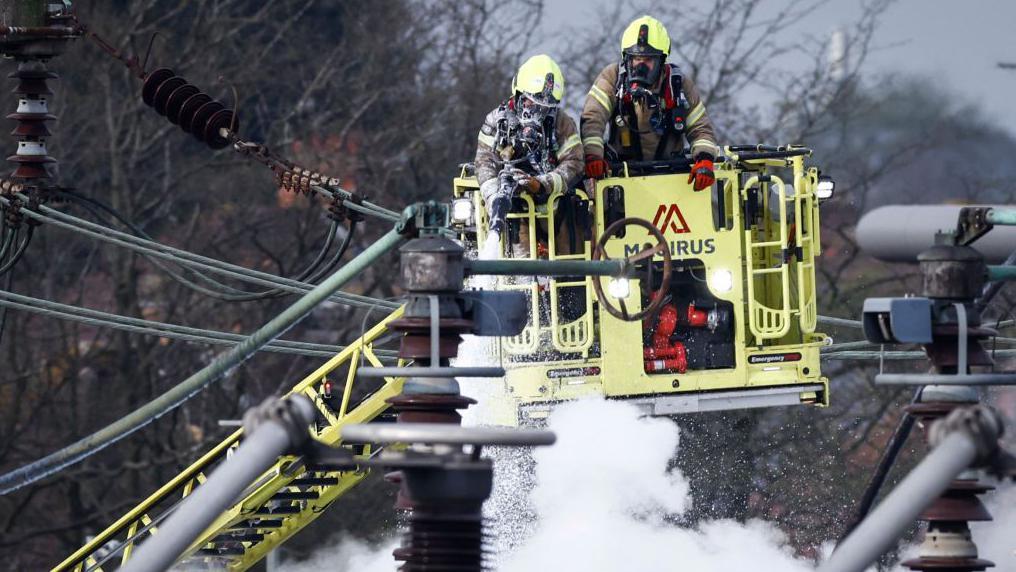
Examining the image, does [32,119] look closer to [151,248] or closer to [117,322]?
[151,248]

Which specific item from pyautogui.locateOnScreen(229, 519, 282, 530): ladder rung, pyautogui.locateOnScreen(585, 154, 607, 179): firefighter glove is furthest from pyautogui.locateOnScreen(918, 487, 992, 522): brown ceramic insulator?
pyautogui.locateOnScreen(229, 519, 282, 530): ladder rung

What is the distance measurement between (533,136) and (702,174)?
1158 mm

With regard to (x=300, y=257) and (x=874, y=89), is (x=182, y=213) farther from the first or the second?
(x=874, y=89)

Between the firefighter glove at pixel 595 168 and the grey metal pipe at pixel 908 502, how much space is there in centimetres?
634

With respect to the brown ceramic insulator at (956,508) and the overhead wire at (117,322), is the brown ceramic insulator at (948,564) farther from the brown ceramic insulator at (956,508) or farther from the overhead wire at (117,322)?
the overhead wire at (117,322)

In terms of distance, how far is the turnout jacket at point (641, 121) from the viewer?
15.4 meters

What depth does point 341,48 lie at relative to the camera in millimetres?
35875

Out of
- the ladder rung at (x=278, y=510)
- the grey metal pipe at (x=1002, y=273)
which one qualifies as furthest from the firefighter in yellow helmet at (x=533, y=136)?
the grey metal pipe at (x=1002, y=273)

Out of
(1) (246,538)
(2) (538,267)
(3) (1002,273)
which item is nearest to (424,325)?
(2) (538,267)

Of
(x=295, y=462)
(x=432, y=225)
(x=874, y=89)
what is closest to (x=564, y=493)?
(x=295, y=462)

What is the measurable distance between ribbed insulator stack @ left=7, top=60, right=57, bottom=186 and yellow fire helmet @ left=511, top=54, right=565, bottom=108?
135 inches

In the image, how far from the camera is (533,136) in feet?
49.3

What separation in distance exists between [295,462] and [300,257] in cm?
1495

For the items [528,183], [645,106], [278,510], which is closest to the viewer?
[528,183]
